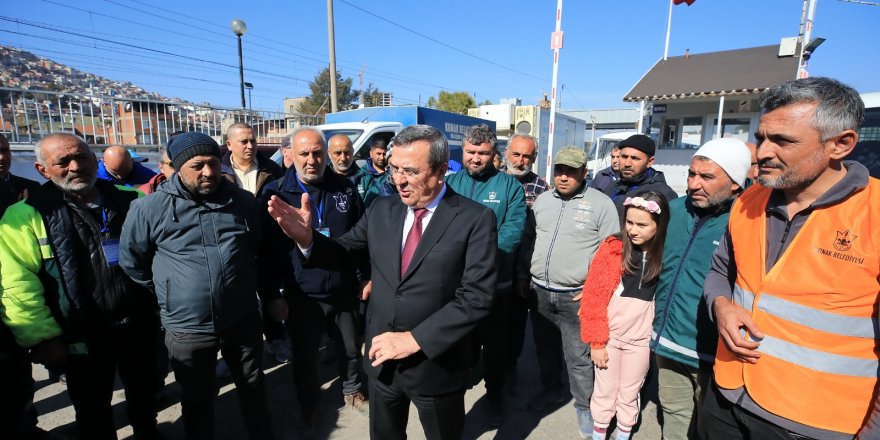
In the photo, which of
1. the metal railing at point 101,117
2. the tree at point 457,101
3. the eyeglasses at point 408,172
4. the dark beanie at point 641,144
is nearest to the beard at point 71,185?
the eyeglasses at point 408,172

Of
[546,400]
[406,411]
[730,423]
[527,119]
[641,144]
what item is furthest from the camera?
[527,119]

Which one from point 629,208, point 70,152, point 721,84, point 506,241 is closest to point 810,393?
point 629,208

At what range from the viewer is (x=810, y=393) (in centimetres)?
140

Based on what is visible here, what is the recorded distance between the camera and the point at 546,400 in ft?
10.9

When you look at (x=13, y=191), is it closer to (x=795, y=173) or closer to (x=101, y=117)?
(x=795, y=173)

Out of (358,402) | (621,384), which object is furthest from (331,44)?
(621,384)

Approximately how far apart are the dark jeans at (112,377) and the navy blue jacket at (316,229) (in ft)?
2.73

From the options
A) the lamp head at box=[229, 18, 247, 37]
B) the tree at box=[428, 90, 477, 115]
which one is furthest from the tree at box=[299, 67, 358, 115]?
the lamp head at box=[229, 18, 247, 37]

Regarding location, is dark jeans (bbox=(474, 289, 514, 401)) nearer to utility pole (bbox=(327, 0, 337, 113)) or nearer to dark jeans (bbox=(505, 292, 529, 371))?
dark jeans (bbox=(505, 292, 529, 371))

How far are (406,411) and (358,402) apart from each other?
133 centimetres

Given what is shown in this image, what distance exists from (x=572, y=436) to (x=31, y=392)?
3.39 metres

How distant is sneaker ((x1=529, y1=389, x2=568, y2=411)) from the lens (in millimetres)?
3281

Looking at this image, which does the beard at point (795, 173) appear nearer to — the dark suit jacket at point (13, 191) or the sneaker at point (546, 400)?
the sneaker at point (546, 400)

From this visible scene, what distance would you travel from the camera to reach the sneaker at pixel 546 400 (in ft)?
10.8
